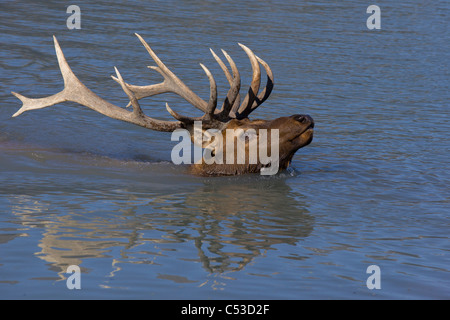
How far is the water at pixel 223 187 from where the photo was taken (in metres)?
4.80

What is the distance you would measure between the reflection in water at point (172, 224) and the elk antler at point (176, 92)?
59 cm

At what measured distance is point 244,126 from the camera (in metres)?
7.05

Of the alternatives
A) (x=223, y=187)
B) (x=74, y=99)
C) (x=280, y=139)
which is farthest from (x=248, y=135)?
(x=74, y=99)

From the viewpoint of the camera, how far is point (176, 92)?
296 inches

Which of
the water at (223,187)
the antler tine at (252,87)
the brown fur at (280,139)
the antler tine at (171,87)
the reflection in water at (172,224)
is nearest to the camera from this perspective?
the water at (223,187)

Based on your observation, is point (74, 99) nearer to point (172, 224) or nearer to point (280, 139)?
point (280, 139)

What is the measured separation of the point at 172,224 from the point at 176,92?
6.48 feet

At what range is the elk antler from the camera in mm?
7102

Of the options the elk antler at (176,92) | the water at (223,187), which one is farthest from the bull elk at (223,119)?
the water at (223,187)

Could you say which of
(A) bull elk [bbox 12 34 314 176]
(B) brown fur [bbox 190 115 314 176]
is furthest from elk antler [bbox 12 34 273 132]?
(B) brown fur [bbox 190 115 314 176]

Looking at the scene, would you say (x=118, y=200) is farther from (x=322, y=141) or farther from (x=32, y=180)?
(x=322, y=141)

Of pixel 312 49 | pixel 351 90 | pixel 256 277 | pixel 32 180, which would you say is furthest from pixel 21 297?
pixel 312 49

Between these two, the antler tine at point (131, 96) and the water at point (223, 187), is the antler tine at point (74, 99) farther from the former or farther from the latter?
the water at point (223, 187)
